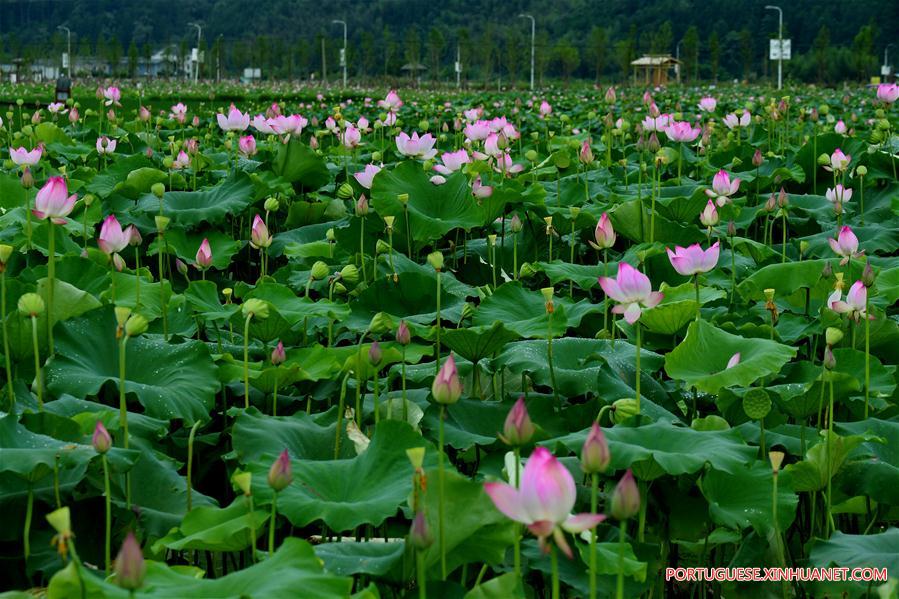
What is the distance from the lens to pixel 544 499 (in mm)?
783

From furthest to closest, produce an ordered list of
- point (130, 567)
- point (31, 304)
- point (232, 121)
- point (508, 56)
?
point (508, 56) < point (232, 121) < point (31, 304) < point (130, 567)

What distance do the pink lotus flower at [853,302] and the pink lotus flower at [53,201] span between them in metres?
1.20

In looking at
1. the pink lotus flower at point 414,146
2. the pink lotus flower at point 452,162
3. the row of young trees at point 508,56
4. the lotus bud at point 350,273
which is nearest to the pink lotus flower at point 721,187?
the pink lotus flower at point 452,162

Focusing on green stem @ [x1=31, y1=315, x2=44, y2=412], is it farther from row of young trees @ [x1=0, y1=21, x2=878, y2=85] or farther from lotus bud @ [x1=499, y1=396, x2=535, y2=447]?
row of young trees @ [x1=0, y1=21, x2=878, y2=85]

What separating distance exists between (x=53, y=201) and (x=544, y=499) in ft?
3.60

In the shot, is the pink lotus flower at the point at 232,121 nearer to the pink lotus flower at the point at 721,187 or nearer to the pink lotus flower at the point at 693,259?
the pink lotus flower at the point at 721,187

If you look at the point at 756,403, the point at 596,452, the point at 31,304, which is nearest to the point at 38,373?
the point at 31,304

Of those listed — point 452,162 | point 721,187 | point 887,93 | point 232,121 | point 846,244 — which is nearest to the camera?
point 846,244

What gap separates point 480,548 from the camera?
3.58 ft

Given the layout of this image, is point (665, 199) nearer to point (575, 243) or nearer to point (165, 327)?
point (575, 243)

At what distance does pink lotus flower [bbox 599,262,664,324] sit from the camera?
1334 millimetres

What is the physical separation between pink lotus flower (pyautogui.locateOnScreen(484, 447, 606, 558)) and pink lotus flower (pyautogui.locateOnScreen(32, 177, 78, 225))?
41.3 inches

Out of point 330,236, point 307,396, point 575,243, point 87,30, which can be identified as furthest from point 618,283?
point 87,30

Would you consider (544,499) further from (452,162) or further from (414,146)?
(414,146)
